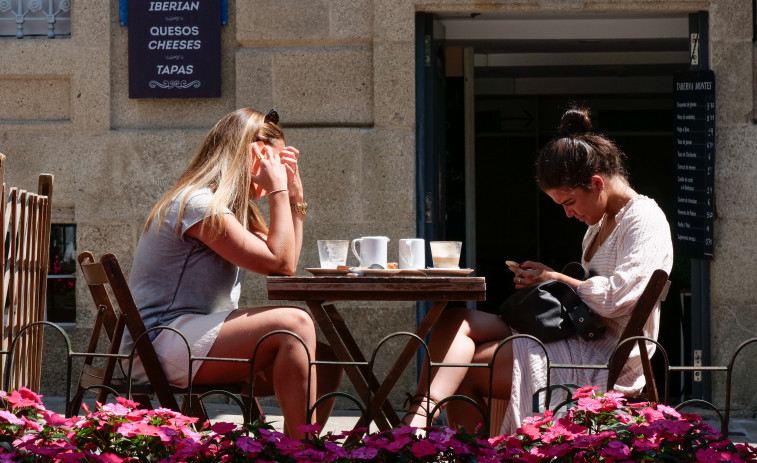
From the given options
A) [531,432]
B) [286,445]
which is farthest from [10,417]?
[531,432]

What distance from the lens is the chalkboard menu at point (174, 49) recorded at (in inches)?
247

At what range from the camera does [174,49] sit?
6.31 m

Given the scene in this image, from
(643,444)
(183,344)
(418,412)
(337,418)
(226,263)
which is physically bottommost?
(337,418)

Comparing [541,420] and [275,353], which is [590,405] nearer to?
[541,420]

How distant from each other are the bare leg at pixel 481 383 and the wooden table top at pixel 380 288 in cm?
37

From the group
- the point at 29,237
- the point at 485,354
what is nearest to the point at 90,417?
the point at 485,354

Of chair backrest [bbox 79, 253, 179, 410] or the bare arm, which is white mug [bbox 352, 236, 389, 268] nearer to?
the bare arm

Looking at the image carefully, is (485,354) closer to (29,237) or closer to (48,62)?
Result: (29,237)

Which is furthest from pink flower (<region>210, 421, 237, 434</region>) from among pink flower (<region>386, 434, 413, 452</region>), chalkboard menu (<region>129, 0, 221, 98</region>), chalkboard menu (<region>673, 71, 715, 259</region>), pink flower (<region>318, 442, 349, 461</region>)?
chalkboard menu (<region>673, 71, 715, 259</region>)

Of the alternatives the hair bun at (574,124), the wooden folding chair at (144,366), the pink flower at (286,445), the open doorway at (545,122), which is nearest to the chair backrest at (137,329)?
the wooden folding chair at (144,366)

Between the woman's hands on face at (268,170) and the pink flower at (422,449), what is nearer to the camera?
the pink flower at (422,449)

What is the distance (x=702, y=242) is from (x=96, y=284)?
362cm

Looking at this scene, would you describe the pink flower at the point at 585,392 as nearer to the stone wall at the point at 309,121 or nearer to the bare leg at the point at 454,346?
the bare leg at the point at 454,346

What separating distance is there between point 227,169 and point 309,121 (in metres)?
2.43
